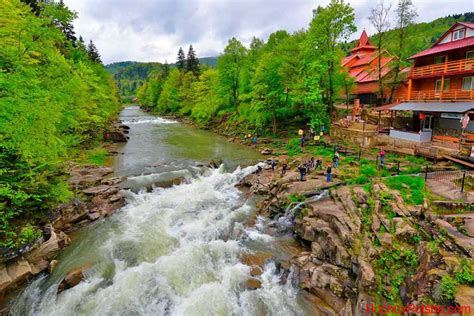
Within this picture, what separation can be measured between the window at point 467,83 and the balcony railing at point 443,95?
0.91 metres

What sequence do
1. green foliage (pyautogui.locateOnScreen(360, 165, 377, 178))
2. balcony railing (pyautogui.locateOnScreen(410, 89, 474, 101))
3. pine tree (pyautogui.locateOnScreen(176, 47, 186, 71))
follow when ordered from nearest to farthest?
green foliage (pyautogui.locateOnScreen(360, 165, 377, 178))
balcony railing (pyautogui.locateOnScreen(410, 89, 474, 101))
pine tree (pyautogui.locateOnScreen(176, 47, 186, 71))

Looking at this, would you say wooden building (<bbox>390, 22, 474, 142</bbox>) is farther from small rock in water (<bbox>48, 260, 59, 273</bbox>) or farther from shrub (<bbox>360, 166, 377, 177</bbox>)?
small rock in water (<bbox>48, 260, 59, 273</bbox>)

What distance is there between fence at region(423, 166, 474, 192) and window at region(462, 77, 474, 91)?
503 inches

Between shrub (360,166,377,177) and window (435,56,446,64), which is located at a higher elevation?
window (435,56,446,64)

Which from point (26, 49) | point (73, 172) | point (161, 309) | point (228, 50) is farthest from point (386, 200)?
point (228, 50)

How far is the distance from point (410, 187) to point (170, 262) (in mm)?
13280

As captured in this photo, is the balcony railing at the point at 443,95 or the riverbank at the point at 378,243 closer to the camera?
the riverbank at the point at 378,243

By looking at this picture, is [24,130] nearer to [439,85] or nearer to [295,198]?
[295,198]

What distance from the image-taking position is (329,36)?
97.1ft

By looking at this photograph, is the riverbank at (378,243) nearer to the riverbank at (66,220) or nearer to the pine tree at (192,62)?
the riverbank at (66,220)

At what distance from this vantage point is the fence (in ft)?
47.1

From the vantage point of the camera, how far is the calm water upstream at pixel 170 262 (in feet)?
33.3

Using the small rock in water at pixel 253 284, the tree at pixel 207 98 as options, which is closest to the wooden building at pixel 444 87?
the small rock in water at pixel 253 284

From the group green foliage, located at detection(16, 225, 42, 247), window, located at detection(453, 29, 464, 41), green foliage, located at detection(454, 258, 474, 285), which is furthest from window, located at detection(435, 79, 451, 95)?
green foliage, located at detection(16, 225, 42, 247)
